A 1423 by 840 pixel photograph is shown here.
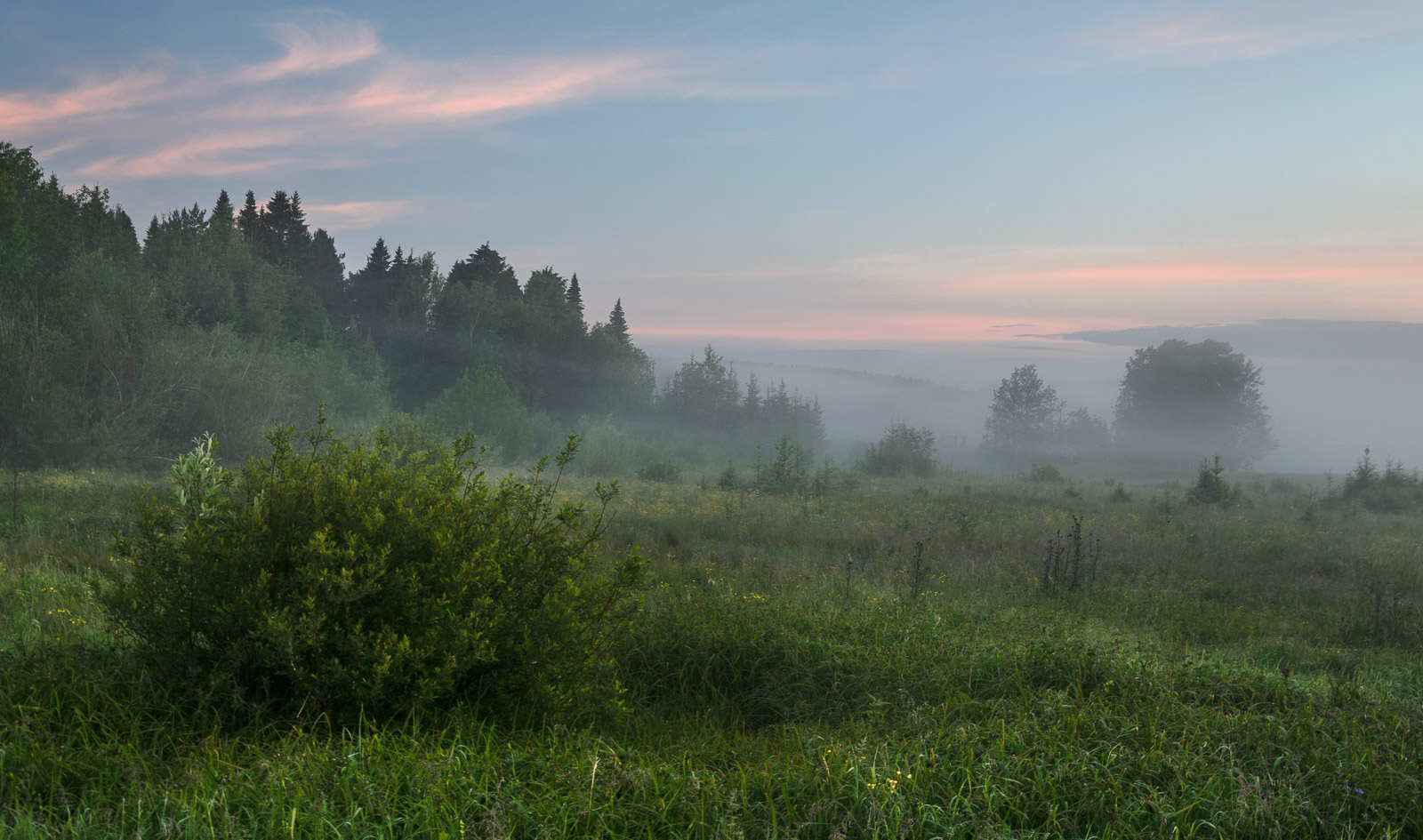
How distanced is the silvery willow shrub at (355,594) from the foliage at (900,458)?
35.8 m

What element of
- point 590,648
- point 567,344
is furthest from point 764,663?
point 567,344

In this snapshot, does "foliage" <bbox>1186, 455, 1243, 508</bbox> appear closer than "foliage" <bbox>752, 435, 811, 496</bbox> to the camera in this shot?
Yes

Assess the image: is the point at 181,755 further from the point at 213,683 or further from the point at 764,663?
the point at 764,663

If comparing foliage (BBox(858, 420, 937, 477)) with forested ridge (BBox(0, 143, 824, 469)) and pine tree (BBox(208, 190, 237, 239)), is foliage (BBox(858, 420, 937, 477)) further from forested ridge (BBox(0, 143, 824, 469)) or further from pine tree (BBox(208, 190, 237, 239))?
pine tree (BBox(208, 190, 237, 239))

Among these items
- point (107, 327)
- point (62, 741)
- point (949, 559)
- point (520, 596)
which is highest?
point (107, 327)

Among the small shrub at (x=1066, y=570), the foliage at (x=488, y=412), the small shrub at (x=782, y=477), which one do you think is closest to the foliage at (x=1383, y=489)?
the small shrub at (x=782, y=477)

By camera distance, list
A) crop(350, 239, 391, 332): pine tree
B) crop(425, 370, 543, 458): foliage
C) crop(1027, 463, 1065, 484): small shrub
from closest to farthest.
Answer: crop(1027, 463, 1065, 484): small shrub < crop(425, 370, 543, 458): foliage < crop(350, 239, 391, 332): pine tree

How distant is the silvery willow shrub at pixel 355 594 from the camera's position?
10.7 ft

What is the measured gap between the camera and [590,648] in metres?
3.89

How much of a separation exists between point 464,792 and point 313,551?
128cm

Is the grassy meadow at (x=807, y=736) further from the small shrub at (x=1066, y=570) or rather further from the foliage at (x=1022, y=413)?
the foliage at (x=1022, y=413)

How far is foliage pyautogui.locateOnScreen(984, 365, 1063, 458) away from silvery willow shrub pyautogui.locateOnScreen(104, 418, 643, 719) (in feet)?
248

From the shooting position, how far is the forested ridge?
97.4 feet

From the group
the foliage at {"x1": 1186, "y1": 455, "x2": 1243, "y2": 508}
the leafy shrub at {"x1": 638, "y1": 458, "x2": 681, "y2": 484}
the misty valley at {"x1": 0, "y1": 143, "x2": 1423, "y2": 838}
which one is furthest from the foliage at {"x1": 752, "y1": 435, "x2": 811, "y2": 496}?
the misty valley at {"x1": 0, "y1": 143, "x2": 1423, "y2": 838}
